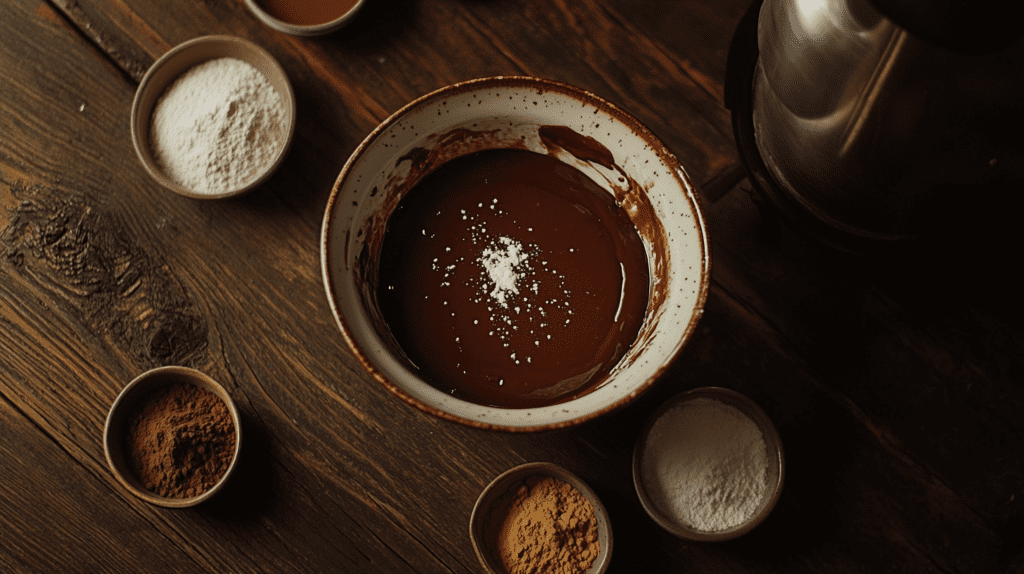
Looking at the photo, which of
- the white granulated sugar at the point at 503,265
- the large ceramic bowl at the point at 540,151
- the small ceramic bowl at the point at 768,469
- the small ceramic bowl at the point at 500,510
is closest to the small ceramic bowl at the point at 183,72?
the large ceramic bowl at the point at 540,151

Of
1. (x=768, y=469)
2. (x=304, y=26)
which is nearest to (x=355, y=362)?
(x=304, y=26)

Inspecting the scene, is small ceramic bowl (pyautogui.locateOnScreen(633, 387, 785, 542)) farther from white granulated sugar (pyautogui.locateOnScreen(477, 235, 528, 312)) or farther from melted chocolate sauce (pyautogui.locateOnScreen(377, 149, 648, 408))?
white granulated sugar (pyautogui.locateOnScreen(477, 235, 528, 312))

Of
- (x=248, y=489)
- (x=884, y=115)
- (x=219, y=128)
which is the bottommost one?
(x=248, y=489)

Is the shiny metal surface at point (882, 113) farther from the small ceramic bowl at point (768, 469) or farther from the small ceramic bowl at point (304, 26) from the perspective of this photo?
the small ceramic bowl at point (304, 26)

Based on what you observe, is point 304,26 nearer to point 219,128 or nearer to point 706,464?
point 219,128

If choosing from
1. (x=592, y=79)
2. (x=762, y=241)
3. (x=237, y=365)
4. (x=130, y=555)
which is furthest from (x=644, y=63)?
(x=130, y=555)

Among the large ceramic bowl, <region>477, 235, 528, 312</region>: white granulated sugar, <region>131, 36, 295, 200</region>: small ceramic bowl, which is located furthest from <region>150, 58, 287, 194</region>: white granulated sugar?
<region>477, 235, 528, 312</region>: white granulated sugar
